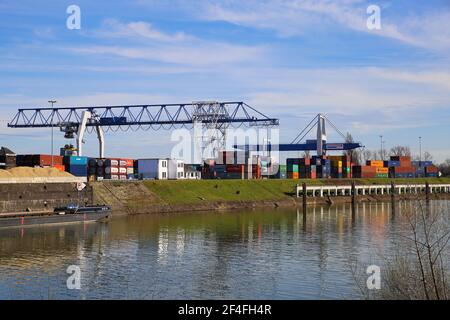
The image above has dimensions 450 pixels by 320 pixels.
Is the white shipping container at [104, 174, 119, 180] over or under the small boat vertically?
over

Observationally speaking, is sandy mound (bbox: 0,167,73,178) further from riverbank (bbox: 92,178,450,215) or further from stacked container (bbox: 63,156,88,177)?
stacked container (bbox: 63,156,88,177)

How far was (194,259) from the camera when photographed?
121 ft

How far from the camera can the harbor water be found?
2745cm

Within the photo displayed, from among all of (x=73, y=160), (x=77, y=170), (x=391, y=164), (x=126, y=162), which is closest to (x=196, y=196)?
(x=126, y=162)

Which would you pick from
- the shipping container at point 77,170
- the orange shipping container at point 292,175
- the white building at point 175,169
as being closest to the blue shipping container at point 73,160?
the shipping container at point 77,170

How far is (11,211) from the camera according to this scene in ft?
206

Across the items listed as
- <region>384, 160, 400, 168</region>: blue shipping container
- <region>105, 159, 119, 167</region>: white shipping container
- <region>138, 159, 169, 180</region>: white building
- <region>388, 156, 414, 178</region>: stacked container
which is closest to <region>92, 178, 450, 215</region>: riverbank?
<region>138, 159, 169, 180</region>: white building

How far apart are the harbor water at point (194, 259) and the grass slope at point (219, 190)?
23381 millimetres

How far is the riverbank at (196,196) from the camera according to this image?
77.7 metres

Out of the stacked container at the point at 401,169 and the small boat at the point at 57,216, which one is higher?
the stacked container at the point at 401,169

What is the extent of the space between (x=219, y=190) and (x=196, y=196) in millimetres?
7937

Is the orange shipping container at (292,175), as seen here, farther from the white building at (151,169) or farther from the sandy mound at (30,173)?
the sandy mound at (30,173)
